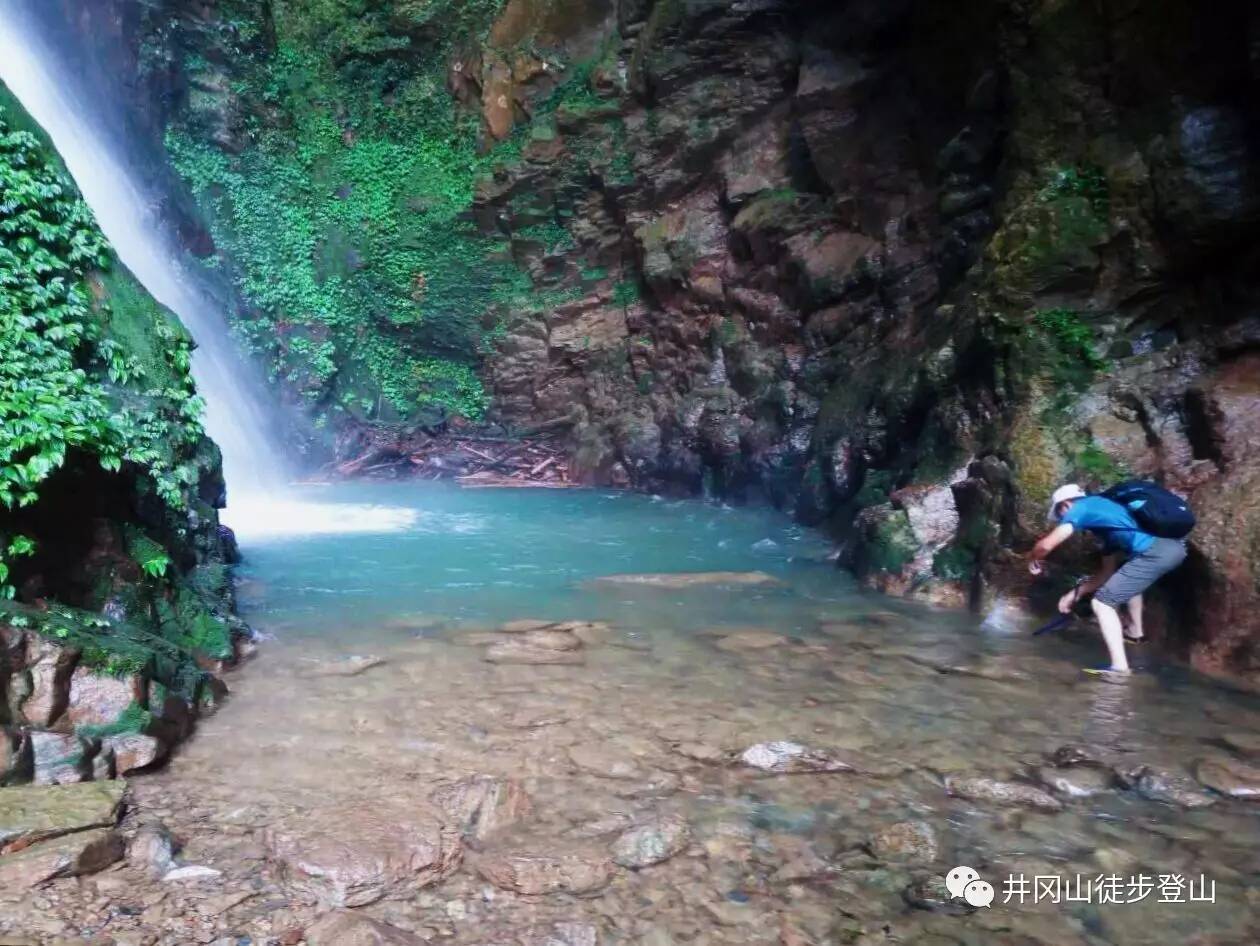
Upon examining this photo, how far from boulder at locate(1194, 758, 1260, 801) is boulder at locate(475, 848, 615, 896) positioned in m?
2.99

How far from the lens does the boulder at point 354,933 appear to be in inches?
108

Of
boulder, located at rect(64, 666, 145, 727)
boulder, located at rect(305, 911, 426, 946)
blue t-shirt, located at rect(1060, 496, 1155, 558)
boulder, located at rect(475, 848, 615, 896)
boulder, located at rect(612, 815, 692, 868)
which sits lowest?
boulder, located at rect(475, 848, 615, 896)

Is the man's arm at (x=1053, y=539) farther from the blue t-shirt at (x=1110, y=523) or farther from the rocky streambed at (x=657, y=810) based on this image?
the rocky streambed at (x=657, y=810)

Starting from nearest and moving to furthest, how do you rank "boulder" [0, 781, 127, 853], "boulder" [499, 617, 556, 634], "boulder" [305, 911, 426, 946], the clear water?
"boulder" [305, 911, 426, 946] < "boulder" [0, 781, 127, 853] < "boulder" [499, 617, 556, 634] < the clear water

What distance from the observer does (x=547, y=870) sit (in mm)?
3289

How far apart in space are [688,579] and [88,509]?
17.9 feet

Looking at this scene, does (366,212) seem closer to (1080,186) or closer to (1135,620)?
(1080,186)

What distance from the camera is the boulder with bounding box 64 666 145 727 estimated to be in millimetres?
4156

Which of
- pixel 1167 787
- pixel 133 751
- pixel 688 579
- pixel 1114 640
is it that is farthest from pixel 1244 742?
pixel 133 751

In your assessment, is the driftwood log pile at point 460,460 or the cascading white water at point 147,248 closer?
the cascading white water at point 147,248

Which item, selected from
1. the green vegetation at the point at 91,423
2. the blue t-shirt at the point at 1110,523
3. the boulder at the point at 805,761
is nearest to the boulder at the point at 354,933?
the boulder at the point at 805,761

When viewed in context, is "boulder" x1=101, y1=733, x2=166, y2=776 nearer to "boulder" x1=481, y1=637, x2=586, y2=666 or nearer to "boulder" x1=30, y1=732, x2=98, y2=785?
"boulder" x1=30, y1=732, x2=98, y2=785

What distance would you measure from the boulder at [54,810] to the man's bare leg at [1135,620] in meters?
6.42

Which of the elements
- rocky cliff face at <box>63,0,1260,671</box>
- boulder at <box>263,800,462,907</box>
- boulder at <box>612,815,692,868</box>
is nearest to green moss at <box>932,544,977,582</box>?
rocky cliff face at <box>63,0,1260,671</box>
